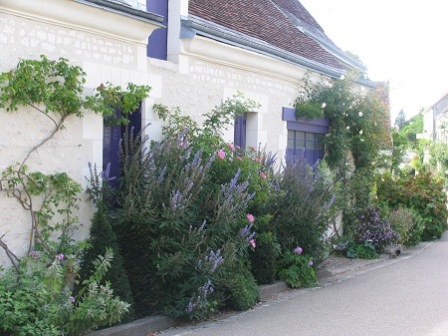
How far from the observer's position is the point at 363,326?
7223mm

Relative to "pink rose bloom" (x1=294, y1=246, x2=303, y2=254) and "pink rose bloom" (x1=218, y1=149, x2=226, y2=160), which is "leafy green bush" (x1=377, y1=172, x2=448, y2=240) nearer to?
"pink rose bloom" (x1=294, y1=246, x2=303, y2=254)

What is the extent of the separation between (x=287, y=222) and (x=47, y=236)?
3.89 meters

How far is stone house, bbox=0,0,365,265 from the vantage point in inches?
262

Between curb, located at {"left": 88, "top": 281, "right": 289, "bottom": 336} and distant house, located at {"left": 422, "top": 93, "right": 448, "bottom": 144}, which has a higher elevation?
distant house, located at {"left": 422, "top": 93, "right": 448, "bottom": 144}

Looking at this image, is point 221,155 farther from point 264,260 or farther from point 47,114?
point 47,114

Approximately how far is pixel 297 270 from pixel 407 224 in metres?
4.77

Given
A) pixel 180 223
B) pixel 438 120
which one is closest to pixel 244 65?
pixel 180 223

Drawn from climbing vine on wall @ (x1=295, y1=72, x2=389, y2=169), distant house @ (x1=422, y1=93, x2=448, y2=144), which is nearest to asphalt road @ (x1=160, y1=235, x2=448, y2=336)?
climbing vine on wall @ (x1=295, y1=72, x2=389, y2=169)

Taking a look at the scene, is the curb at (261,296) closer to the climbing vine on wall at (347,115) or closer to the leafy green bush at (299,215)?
the leafy green bush at (299,215)

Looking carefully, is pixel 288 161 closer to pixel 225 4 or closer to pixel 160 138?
pixel 160 138

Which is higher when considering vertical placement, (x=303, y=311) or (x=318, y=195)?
(x=318, y=195)

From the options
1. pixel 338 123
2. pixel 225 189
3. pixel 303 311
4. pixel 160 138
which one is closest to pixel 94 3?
pixel 160 138

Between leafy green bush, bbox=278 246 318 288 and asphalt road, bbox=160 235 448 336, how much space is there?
19 cm

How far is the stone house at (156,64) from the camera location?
6.66 meters
